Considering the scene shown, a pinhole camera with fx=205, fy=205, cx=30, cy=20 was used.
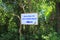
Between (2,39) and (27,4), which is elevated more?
(27,4)

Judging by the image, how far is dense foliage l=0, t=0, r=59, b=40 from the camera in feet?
29.8

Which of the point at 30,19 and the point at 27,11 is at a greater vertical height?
the point at 27,11

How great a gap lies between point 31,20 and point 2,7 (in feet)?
6.05

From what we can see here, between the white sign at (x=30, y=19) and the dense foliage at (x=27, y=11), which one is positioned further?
the dense foliage at (x=27, y=11)

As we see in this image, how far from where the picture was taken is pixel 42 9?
968 cm

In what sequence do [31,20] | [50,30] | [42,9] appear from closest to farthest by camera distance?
[31,20], [50,30], [42,9]

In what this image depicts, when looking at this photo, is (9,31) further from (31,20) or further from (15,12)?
(31,20)

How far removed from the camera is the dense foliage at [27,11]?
909cm

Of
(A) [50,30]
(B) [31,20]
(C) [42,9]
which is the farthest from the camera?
(C) [42,9]

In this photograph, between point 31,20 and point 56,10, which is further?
point 56,10

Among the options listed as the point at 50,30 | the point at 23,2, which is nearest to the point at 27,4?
the point at 23,2

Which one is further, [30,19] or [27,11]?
[27,11]

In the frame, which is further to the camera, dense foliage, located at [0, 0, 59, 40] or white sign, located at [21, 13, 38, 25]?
dense foliage, located at [0, 0, 59, 40]

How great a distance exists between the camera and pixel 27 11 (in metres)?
9.16
